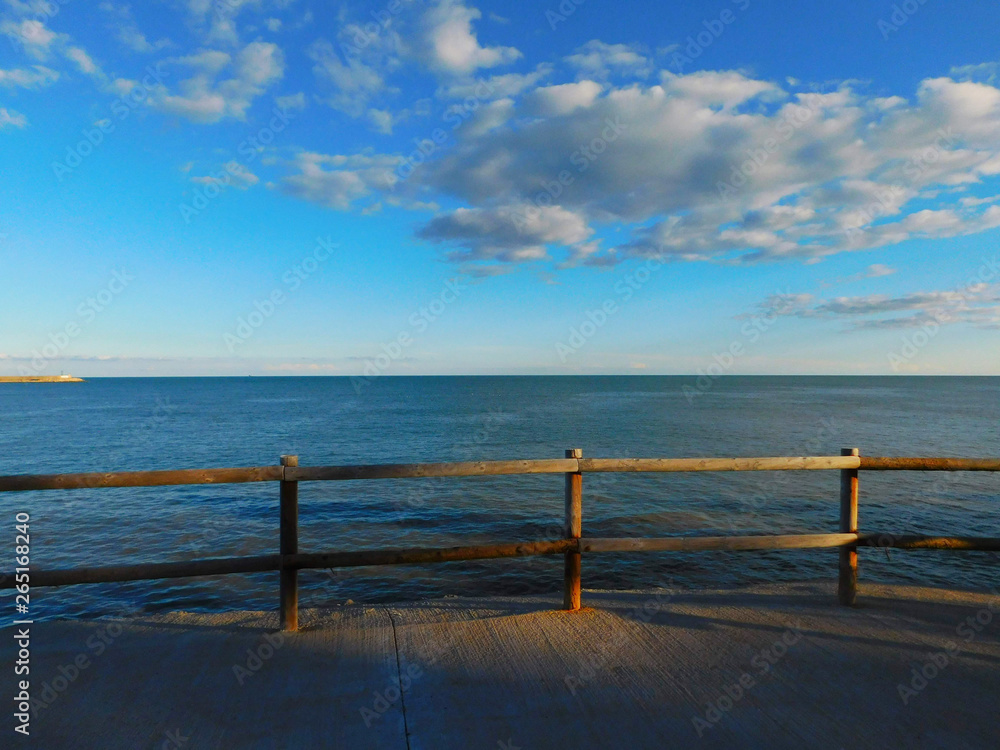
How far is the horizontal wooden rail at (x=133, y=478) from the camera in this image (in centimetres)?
383

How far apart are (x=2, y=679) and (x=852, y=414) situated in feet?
215

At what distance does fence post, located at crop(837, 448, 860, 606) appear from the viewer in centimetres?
473

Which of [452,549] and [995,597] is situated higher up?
[452,549]

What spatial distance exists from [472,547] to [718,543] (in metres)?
2.05

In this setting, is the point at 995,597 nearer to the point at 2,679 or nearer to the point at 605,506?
the point at 2,679

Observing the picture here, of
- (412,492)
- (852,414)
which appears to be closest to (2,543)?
(412,492)

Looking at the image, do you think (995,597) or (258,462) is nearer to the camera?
(995,597)

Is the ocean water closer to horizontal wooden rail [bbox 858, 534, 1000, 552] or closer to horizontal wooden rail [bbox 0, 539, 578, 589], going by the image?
horizontal wooden rail [bbox 858, 534, 1000, 552]

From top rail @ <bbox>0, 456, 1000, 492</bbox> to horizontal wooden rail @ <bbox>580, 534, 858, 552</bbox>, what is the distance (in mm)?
581

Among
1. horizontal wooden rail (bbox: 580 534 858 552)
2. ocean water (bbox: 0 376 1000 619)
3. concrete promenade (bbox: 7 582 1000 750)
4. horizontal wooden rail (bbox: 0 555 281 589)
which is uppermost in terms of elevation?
horizontal wooden rail (bbox: 580 534 858 552)

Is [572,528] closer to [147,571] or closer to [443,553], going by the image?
[443,553]

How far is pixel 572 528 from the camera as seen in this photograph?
462cm

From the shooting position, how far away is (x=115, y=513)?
15695 millimetres
